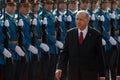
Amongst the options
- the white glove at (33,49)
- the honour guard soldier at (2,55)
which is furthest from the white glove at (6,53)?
the white glove at (33,49)

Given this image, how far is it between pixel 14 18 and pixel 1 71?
1.21 metres

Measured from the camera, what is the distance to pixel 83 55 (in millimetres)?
8258

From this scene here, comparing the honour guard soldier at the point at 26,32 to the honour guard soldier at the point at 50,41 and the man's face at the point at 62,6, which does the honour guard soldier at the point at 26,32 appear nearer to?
the honour guard soldier at the point at 50,41

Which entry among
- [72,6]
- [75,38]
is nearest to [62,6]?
[72,6]

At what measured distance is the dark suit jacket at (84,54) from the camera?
27.1 feet

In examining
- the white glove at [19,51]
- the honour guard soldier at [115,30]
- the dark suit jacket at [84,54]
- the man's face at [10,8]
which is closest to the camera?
the dark suit jacket at [84,54]

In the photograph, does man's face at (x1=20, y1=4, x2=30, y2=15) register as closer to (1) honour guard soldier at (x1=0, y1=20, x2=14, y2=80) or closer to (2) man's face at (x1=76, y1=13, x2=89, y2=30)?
(1) honour guard soldier at (x1=0, y1=20, x2=14, y2=80)

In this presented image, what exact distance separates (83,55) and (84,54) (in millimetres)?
22

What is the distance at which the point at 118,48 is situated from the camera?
12922mm

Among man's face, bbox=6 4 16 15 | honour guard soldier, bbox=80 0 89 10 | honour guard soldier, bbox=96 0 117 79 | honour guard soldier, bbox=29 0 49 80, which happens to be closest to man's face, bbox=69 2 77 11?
honour guard soldier, bbox=80 0 89 10

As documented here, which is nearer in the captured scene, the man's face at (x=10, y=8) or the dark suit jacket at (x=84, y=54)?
the dark suit jacket at (x=84, y=54)

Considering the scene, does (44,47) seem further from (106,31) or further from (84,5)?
(106,31)

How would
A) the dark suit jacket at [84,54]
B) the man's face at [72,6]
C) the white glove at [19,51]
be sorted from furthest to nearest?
the man's face at [72,6]
the white glove at [19,51]
the dark suit jacket at [84,54]

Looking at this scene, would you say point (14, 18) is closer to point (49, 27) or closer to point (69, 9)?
point (49, 27)
